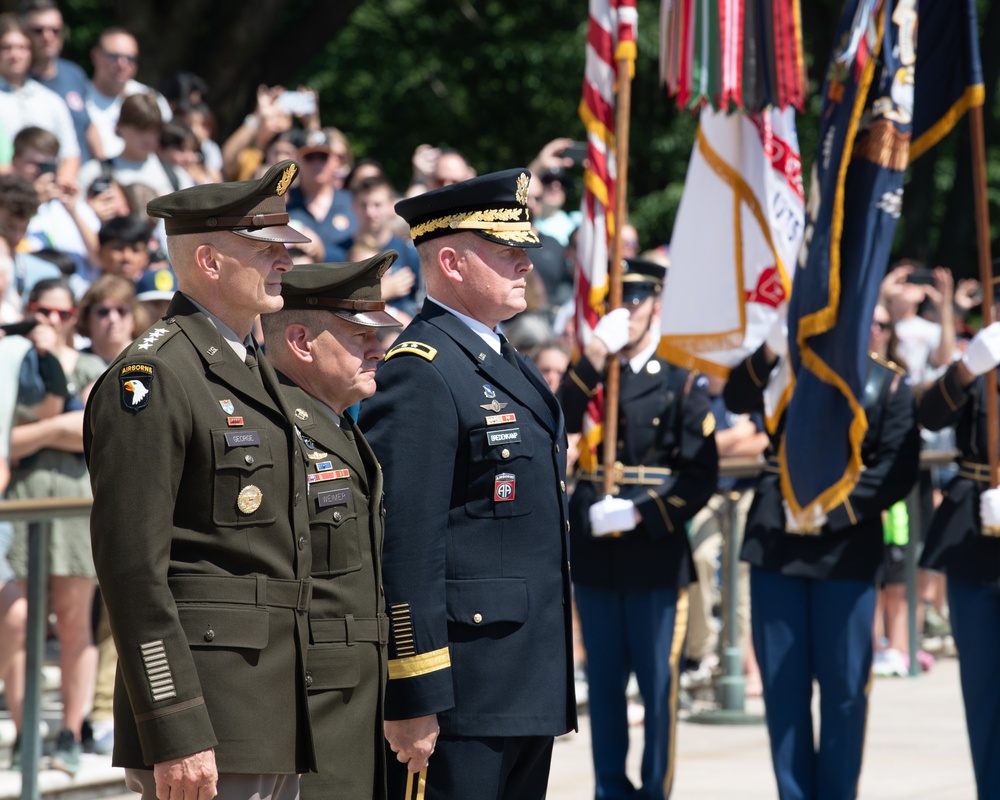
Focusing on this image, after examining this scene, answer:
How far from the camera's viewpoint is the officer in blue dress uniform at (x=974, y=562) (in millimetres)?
6148

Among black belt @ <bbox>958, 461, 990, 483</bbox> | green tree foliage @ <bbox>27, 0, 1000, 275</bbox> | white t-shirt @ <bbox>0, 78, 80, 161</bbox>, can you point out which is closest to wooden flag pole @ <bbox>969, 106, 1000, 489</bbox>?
black belt @ <bbox>958, 461, 990, 483</bbox>

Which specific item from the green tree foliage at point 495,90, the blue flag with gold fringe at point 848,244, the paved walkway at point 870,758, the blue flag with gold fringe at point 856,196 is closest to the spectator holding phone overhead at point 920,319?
the paved walkway at point 870,758

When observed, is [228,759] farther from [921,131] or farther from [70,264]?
[70,264]

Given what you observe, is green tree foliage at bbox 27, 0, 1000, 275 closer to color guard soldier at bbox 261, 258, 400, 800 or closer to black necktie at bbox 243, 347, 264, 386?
color guard soldier at bbox 261, 258, 400, 800

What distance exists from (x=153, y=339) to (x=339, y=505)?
613mm

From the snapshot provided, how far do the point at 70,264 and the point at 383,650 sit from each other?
466 centimetres

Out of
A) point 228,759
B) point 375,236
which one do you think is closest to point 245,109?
point 375,236

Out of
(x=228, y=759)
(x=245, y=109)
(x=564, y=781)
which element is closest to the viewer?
(x=228, y=759)

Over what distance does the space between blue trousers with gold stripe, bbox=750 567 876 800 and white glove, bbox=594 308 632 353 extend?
104 centimetres

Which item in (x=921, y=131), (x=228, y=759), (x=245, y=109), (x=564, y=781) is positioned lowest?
(x=564, y=781)

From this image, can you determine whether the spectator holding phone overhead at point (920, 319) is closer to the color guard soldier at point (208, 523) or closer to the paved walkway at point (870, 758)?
the paved walkway at point (870, 758)

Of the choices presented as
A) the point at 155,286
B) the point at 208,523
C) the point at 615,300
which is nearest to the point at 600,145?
the point at 615,300

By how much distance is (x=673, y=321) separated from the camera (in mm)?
7043

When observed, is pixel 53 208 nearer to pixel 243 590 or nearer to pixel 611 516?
pixel 611 516
